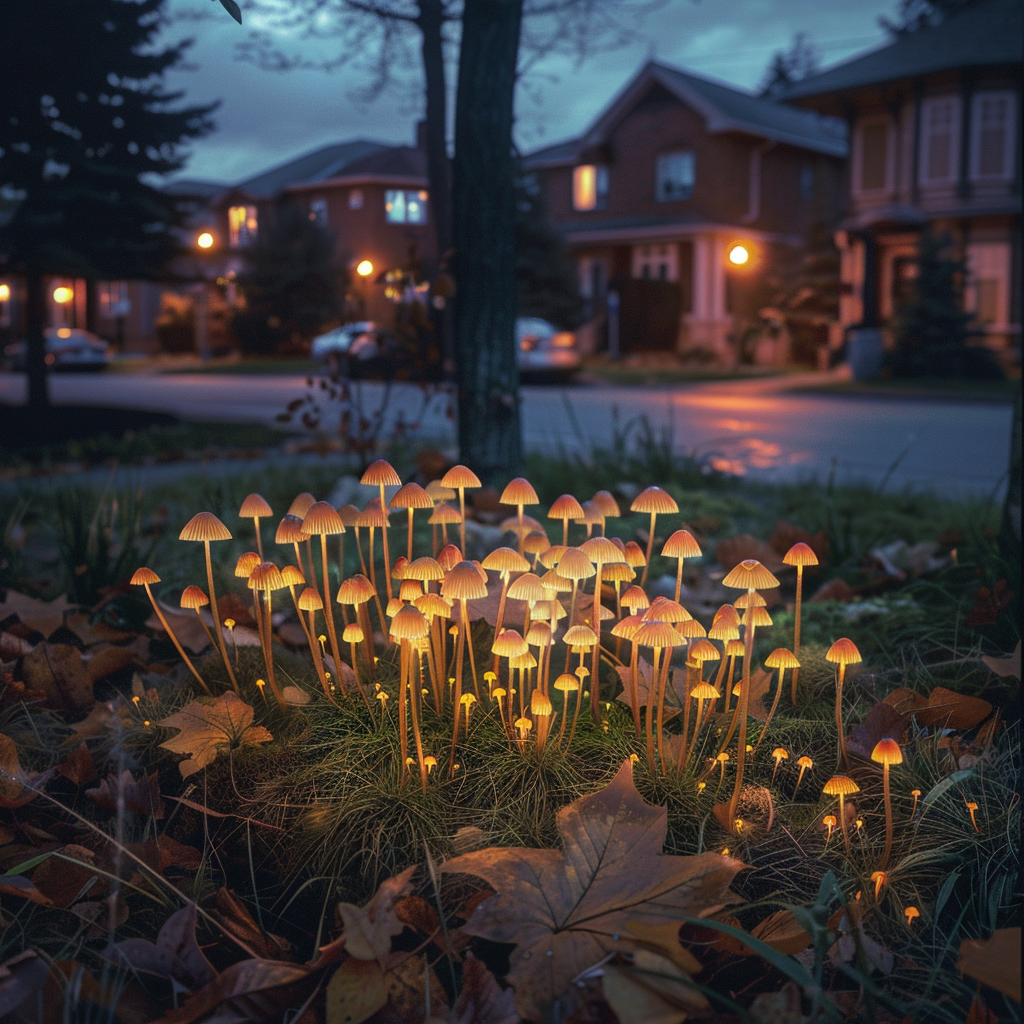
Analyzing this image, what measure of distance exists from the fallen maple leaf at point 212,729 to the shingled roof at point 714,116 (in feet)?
96.7

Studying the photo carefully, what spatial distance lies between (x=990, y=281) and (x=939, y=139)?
4018 millimetres

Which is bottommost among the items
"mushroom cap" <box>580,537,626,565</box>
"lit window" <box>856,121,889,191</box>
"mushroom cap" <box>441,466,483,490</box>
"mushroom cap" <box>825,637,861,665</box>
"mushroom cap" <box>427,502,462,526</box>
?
"mushroom cap" <box>825,637,861,665</box>

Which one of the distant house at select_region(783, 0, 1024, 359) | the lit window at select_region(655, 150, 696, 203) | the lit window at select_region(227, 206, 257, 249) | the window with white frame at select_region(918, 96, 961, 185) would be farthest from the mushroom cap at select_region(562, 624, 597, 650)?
the lit window at select_region(227, 206, 257, 249)

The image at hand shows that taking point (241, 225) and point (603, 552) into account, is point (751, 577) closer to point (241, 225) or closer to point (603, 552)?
point (603, 552)

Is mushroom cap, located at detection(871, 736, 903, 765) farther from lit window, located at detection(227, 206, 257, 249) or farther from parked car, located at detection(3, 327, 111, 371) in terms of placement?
parked car, located at detection(3, 327, 111, 371)

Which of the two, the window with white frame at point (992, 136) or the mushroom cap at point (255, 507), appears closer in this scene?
the mushroom cap at point (255, 507)

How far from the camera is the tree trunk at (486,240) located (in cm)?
491

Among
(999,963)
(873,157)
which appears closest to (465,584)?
(999,963)

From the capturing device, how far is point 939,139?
26.2 metres

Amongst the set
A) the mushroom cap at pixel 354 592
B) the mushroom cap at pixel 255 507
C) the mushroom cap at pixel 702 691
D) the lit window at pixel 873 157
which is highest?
the lit window at pixel 873 157

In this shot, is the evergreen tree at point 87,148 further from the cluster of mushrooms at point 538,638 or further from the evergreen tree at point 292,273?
the evergreen tree at point 292,273

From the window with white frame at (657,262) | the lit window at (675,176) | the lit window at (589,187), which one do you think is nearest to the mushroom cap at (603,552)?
the window with white frame at (657,262)

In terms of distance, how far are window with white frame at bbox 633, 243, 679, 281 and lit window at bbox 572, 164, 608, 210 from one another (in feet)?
9.36

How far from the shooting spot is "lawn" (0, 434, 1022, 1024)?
1662 millimetres
